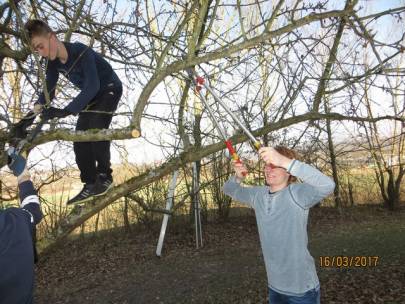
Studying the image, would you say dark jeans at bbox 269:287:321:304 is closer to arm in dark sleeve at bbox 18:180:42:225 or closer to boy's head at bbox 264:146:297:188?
boy's head at bbox 264:146:297:188

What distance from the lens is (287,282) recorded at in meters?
2.28

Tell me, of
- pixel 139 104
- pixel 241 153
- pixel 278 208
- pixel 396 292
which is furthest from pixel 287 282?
pixel 241 153

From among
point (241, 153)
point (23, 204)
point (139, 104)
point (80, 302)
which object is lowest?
point (80, 302)

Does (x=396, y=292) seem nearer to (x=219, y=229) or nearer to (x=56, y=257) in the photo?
(x=219, y=229)

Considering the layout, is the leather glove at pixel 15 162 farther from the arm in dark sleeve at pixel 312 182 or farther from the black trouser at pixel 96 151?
the arm in dark sleeve at pixel 312 182

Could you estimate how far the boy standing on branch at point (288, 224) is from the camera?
221 centimetres

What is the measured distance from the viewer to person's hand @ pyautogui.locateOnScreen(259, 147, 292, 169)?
7.26 ft

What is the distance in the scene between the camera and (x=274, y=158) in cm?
222

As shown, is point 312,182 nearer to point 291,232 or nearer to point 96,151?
point 291,232

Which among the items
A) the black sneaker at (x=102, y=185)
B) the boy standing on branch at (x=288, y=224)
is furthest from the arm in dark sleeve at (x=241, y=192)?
the black sneaker at (x=102, y=185)

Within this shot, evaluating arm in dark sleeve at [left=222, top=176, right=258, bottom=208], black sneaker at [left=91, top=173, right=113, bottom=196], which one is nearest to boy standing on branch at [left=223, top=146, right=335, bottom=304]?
arm in dark sleeve at [left=222, top=176, right=258, bottom=208]

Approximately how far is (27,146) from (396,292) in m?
5.77

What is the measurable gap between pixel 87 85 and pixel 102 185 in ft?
2.53

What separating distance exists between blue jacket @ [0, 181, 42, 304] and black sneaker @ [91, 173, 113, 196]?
89 centimetres
